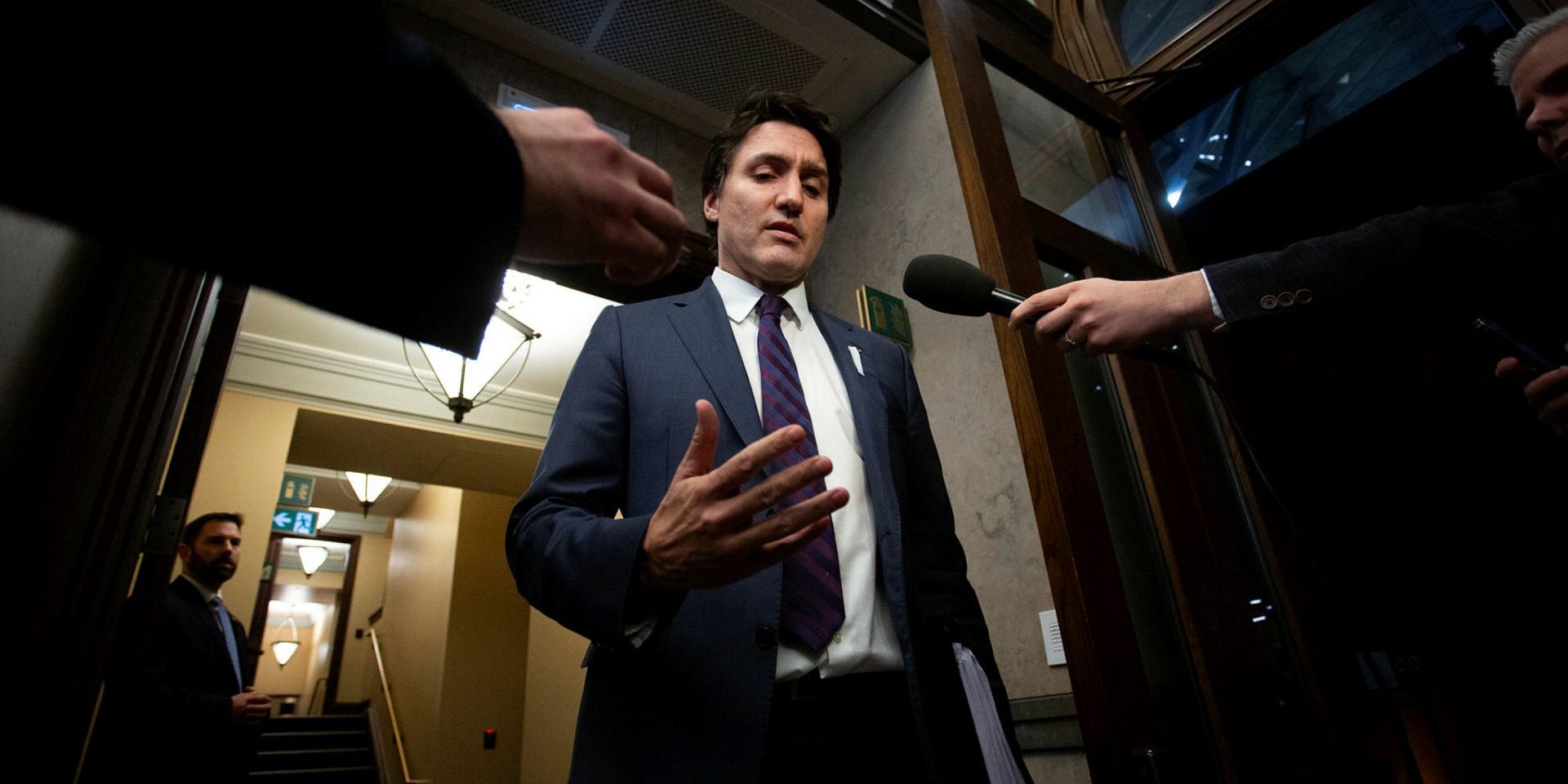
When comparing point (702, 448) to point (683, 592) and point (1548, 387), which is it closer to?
point (683, 592)

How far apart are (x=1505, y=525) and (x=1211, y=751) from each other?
432 centimetres

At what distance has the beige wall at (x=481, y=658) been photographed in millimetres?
8180

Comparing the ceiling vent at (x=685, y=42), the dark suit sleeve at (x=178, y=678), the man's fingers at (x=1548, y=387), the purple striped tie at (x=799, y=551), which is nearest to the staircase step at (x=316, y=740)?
the dark suit sleeve at (x=178, y=678)

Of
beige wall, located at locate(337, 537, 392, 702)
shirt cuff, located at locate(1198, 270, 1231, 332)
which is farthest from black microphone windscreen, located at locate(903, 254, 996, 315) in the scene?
beige wall, located at locate(337, 537, 392, 702)

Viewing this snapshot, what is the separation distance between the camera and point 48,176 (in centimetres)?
35

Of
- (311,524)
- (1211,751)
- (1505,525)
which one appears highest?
(311,524)

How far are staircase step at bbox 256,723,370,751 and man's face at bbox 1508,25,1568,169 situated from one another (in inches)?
505

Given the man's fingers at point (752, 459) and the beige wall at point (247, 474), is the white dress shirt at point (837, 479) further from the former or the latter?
the beige wall at point (247, 474)

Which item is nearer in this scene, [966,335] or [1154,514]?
[1154,514]

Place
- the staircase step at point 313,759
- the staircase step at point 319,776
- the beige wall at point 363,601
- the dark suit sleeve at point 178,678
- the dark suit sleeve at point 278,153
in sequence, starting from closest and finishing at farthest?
the dark suit sleeve at point 278,153 → the dark suit sleeve at point 178,678 → the staircase step at point 319,776 → the staircase step at point 313,759 → the beige wall at point 363,601

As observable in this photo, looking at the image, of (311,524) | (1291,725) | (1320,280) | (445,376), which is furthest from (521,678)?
(1320,280)

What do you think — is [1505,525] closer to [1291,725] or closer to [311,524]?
[1291,725]

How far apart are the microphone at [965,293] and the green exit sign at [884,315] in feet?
4.61

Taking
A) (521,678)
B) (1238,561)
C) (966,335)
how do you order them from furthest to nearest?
1. (521,678)
2. (966,335)
3. (1238,561)
